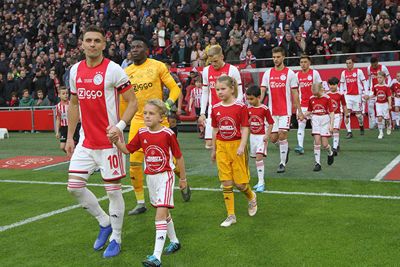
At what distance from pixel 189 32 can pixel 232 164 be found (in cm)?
1745

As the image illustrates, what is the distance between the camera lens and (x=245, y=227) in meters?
5.59

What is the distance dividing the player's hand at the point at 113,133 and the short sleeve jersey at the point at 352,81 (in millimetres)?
11298

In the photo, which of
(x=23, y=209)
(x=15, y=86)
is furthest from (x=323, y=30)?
(x=15, y=86)

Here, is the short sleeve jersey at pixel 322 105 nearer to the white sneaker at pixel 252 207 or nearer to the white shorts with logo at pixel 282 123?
the white shorts with logo at pixel 282 123

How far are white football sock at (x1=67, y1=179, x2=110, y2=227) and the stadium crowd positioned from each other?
13.2 m

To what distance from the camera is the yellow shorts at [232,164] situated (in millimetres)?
5715

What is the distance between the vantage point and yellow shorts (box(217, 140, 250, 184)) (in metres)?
5.71

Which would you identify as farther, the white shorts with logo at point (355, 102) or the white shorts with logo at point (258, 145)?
the white shorts with logo at point (355, 102)

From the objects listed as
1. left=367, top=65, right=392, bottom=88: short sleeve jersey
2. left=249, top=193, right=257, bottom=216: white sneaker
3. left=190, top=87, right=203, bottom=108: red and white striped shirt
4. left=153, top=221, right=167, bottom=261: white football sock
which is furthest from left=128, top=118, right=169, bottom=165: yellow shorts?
left=367, top=65, right=392, bottom=88: short sleeve jersey

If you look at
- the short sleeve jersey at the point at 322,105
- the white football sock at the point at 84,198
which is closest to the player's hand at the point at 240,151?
the white football sock at the point at 84,198

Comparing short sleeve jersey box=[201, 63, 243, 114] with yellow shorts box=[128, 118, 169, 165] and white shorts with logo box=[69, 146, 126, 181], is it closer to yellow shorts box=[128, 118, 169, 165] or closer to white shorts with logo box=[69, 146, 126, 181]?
yellow shorts box=[128, 118, 169, 165]

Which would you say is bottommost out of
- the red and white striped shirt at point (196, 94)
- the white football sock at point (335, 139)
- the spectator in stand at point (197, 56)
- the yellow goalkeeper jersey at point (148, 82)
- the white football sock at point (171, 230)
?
the white football sock at point (171, 230)

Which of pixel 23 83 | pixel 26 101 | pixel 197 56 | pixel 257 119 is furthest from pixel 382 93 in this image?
pixel 23 83

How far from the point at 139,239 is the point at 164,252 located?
65 centimetres
